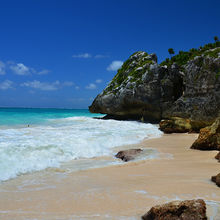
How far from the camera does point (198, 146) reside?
24.2 ft

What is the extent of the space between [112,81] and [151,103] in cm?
635

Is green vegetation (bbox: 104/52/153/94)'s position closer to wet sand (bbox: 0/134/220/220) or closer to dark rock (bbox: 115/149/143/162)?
Answer: dark rock (bbox: 115/149/143/162)

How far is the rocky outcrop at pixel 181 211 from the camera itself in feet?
Result: 7.24

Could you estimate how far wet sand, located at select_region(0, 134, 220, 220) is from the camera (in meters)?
2.69

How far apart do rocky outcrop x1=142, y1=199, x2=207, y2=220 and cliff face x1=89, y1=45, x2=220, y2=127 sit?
37.0 feet

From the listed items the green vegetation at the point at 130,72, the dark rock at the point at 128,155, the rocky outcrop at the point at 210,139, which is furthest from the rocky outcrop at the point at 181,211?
the green vegetation at the point at 130,72

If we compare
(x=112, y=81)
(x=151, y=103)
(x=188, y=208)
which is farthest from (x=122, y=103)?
(x=188, y=208)

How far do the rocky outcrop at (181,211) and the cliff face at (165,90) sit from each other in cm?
1129

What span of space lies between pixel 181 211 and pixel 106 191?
4.68 ft

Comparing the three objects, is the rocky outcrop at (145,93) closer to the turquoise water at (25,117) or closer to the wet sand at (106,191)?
the turquoise water at (25,117)

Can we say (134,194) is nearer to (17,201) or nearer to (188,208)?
(188,208)

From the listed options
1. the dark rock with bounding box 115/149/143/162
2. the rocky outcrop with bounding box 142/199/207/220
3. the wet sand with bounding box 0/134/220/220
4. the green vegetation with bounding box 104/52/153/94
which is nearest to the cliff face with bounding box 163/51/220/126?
the green vegetation with bounding box 104/52/153/94

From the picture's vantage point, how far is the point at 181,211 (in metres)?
2.26

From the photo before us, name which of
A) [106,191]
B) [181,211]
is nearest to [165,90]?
[106,191]
